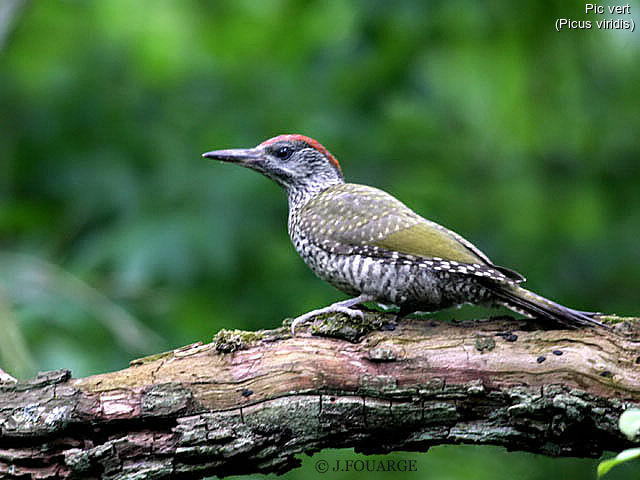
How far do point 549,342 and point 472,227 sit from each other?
4.24m

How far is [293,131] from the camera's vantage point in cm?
726

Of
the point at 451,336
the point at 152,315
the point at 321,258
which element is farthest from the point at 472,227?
the point at 451,336

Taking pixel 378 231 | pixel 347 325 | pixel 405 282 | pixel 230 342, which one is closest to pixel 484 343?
pixel 347 325

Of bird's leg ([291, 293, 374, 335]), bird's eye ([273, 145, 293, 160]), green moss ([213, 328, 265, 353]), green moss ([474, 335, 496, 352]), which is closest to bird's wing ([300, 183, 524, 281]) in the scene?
bird's leg ([291, 293, 374, 335])

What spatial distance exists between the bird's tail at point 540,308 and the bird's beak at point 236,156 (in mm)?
1803

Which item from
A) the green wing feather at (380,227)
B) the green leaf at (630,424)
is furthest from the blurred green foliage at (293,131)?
the green leaf at (630,424)

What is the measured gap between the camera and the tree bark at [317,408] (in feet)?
10.6

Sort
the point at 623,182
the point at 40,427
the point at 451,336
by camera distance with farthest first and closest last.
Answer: the point at 623,182 < the point at 451,336 < the point at 40,427

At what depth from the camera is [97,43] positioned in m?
7.86

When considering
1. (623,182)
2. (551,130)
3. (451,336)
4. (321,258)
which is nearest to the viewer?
(451,336)

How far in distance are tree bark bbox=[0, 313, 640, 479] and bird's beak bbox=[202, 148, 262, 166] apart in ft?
5.70

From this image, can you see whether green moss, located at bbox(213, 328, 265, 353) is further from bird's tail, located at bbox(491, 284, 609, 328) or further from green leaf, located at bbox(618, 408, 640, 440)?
green leaf, located at bbox(618, 408, 640, 440)

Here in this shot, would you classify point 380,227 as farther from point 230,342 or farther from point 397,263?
point 230,342

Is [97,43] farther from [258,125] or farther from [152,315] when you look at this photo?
[152,315]
